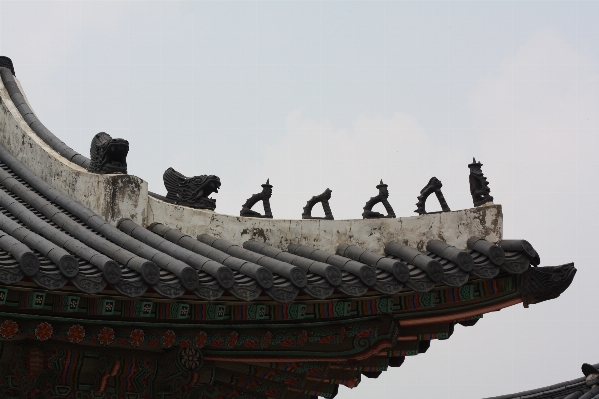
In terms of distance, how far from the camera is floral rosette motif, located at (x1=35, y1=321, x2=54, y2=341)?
277 inches

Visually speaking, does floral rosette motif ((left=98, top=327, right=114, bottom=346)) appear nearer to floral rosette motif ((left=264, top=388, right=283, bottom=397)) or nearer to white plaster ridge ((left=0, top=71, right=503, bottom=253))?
white plaster ridge ((left=0, top=71, right=503, bottom=253))

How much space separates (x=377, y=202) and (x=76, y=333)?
118 inches

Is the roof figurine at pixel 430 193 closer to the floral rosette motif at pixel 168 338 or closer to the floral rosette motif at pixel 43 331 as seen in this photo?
the floral rosette motif at pixel 168 338

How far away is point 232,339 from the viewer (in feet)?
25.2

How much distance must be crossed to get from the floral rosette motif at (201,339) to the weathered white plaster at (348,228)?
1309 mm

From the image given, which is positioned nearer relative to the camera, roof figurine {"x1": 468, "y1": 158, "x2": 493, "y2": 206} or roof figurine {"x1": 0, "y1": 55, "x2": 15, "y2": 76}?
roof figurine {"x1": 468, "y1": 158, "x2": 493, "y2": 206}

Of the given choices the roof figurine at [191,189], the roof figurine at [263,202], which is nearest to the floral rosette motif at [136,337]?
the roof figurine at [191,189]

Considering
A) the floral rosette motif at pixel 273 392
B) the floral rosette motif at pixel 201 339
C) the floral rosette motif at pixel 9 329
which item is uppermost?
the floral rosette motif at pixel 201 339

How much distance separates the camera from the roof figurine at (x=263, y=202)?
899cm

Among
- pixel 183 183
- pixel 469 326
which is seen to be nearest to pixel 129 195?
pixel 183 183

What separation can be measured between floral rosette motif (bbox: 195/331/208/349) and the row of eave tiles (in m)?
0.52

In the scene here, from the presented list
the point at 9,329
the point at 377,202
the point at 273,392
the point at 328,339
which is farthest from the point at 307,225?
the point at 9,329

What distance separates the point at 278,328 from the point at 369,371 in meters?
1.44

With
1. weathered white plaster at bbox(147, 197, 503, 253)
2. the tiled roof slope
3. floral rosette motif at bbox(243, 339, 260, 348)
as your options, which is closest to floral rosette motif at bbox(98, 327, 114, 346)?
floral rosette motif at bbox(243, 339, 260, 348)
